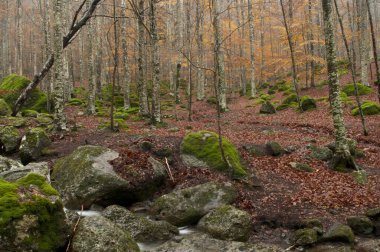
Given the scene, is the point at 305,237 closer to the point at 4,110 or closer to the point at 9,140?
the point at 9,140

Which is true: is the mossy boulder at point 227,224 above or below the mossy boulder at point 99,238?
below

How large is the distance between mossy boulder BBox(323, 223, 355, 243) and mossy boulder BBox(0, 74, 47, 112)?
18266 mm

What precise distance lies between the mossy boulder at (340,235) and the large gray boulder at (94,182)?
15.8 ft

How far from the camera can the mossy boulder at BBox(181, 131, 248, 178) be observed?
10.4 m

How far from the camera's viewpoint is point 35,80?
16.5 m

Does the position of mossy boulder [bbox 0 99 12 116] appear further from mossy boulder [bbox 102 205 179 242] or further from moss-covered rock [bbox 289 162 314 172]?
moss-covered rock [bbox 289 162 314 172]

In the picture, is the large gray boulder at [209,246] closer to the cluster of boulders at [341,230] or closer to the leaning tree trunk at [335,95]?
the cluster of boulders at [341,230]

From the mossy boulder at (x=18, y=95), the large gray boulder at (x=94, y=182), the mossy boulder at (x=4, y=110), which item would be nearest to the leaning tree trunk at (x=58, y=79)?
the large gray boulder at (x=94, y=182)

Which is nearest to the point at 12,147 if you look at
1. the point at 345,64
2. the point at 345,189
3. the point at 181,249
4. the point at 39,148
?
the point at 39,148

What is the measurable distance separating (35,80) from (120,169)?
9.63 m

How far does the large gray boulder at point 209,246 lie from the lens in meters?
6.68

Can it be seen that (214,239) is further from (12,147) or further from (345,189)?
(12,147)

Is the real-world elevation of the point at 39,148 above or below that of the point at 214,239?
above

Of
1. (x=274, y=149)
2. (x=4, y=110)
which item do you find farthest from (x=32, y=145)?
(x=274, y=149)
